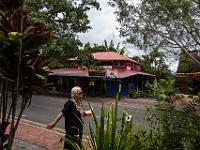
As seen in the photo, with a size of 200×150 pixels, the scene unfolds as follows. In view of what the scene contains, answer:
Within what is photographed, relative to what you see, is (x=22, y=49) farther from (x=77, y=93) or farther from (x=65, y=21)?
(x=65, y=21)

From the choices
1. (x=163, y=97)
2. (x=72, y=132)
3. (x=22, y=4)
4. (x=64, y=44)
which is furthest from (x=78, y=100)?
(x=64, y=44)

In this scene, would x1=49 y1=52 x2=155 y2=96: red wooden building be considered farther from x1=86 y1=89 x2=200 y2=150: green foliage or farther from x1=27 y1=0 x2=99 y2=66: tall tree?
x1=86 y1=89 x2=200 y2=150: green foliage

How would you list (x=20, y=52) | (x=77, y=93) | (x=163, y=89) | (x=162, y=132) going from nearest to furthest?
(x=20, y=52) → (x=162, y=132) → (x=163, y=89) → (x=77, y=93)

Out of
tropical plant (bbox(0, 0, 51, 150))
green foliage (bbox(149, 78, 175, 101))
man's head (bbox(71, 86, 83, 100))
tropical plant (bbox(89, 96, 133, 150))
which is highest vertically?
tropical plant (bbox(0, 0, 51, 150))

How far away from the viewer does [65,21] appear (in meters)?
36.4

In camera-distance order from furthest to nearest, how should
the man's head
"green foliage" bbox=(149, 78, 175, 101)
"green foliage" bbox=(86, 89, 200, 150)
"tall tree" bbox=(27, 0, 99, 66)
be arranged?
"tall tree" bbox=(27, 0, 99, 66) < the man's head < "green foliage" bbox=(149, 78, 175, 101) < "green foliage" bbox=(86, 89, 200, 150)

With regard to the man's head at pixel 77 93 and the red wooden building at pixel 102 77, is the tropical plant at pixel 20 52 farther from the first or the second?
the red wooden building at pixel 102 77

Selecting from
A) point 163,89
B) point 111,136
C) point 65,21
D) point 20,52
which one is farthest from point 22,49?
point 65,21

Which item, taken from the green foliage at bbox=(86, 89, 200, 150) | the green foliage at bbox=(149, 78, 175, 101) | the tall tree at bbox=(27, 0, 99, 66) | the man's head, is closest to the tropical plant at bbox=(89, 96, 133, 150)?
the green foliage at bbox=(86, 89, 200, 150)

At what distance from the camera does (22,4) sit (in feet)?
14.5

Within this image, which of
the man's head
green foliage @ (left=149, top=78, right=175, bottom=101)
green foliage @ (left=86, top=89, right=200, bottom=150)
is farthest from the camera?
the man's head

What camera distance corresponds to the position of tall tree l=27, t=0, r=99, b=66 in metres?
34.7

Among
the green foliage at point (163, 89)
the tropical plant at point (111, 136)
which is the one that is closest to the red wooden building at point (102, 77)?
the green foliage at point (163, 89)

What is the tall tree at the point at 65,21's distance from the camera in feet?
114
